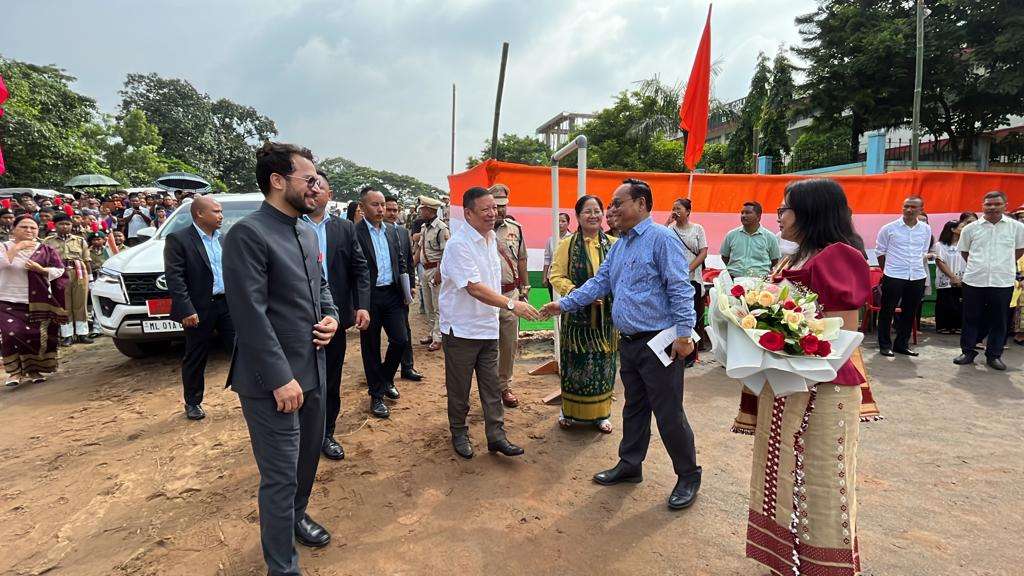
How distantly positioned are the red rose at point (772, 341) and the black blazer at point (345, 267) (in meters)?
2.92

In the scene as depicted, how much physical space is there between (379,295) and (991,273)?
22.2 ft

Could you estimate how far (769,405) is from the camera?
2.33m

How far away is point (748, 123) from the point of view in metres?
33.0

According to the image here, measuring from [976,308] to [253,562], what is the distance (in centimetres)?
764

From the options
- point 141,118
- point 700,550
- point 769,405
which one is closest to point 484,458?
point 700,550

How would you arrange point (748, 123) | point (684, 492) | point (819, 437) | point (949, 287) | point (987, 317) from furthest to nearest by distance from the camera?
point (748, 123) < point (949, 287) < point (987, 317) < point (684, 492) < point (819, 437)

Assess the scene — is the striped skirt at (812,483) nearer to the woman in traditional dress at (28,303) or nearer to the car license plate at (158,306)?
the car license plate at (158,306)

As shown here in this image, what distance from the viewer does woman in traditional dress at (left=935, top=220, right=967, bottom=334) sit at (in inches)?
298

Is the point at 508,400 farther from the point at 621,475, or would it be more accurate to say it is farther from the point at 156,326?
the point at 156,326

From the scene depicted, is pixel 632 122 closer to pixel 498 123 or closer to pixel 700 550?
pixel 498 123

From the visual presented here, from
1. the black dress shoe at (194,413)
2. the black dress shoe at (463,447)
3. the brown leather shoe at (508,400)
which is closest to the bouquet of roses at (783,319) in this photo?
the black dress shoe at (463,447)

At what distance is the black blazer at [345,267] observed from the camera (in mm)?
4023

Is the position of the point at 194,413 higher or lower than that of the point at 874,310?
lower

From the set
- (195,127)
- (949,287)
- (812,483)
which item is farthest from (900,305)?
(195,127)
